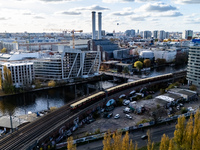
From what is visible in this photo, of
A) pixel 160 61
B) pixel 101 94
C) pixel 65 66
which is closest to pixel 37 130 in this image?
pixel 101 94

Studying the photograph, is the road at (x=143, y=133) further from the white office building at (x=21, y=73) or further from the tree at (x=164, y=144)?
the white office building at (x=21, y=73)

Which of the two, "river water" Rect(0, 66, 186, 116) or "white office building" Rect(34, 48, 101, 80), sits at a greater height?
"white office building" Rect(34, 48, 101, 80)

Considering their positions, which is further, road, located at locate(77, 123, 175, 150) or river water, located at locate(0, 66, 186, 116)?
river water, located at locate(0, 66, 186, 116)


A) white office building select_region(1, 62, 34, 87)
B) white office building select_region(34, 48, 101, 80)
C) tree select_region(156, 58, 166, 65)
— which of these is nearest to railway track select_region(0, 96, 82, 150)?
white office building select_region(1, 62, 34, 87)

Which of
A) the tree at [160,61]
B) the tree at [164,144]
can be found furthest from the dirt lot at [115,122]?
the tree at [160,61]

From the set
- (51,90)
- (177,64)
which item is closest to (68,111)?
(51,90)

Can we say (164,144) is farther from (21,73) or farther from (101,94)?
(21,73)

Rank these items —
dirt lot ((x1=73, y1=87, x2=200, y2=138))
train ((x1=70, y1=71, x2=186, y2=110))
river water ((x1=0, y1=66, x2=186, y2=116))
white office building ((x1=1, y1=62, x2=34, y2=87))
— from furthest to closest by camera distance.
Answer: white office building ((x1=1, y1=62, x2=34, y2=87)), river water ((x1=0, y1=66, x2=186, y2=116)), train ((x1=70, y1=71, x2=186, y2=110)), dirt lot ((x1=73, y1=87, x2=200, y2=138))

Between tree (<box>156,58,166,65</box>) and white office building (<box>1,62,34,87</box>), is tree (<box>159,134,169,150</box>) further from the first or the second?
tree (<box>156,58,166,65</box>)

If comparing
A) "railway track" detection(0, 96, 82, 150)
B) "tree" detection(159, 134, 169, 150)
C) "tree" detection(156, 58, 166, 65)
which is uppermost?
"tree" detection(156, 58, 166, 65)
